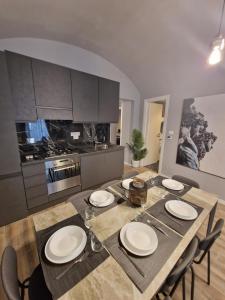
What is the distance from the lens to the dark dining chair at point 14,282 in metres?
0.65

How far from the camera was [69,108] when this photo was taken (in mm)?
2385

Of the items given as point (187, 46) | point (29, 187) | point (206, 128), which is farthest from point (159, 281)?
point (187, 46)

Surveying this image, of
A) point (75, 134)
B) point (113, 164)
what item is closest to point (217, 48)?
Result: point (113, 164)

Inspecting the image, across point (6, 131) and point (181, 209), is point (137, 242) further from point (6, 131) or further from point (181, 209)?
point (6, 131)

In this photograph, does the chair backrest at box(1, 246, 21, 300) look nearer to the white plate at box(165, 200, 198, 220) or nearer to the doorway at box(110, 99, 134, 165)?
the white plate at box(165, 200, 198, 220)

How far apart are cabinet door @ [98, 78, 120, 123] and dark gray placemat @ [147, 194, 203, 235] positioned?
2.07m

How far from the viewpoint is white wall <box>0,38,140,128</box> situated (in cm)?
223

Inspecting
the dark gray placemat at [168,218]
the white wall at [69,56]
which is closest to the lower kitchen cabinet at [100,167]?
the dark gray placemat at [168,218]

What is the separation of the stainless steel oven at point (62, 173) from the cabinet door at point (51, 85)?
0.91 metres

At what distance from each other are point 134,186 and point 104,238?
0.46 meters

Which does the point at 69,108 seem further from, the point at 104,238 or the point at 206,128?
the point at 206,128

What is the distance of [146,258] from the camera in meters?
0.79

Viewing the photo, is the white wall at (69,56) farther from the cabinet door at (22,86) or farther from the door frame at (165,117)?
the cabinet door at (22,86)

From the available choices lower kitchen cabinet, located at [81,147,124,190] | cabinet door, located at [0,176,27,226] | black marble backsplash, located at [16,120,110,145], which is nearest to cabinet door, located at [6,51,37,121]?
black marble backsplash, located at [16,120,110,145]
